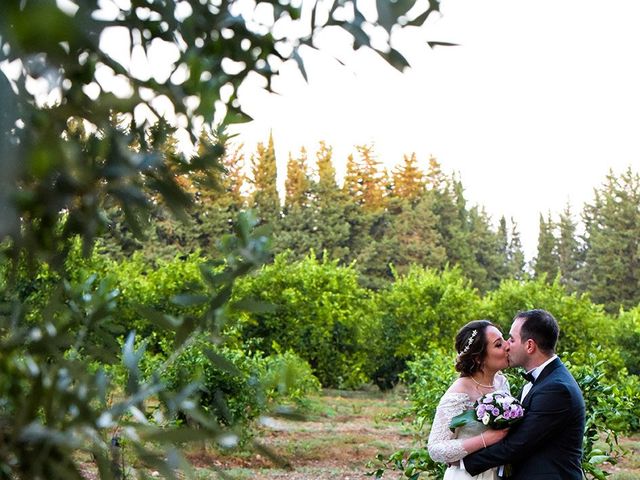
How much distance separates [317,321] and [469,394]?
15152 millimetres

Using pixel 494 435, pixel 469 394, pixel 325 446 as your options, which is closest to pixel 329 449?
pixel 325 446

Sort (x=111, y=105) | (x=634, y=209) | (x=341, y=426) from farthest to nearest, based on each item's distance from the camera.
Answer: (x=634, y=209), (x=341, y=426), (x=111, y=105)

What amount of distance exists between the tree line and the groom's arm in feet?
105

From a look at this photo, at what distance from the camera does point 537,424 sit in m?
3.27

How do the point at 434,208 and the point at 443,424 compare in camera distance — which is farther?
the point at 434,208

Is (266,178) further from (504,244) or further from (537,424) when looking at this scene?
(537,424)

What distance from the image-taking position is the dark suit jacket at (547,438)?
3273 millimetres

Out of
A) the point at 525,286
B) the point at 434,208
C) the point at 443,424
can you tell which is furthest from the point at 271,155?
the point at 443,424

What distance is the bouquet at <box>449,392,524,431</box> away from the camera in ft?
10.9

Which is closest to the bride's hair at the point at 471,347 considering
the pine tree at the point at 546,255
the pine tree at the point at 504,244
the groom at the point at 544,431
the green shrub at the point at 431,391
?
the groom at the point at 544,431

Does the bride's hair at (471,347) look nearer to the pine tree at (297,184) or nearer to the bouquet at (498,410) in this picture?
the bouquet at (498,410)

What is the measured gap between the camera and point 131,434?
2.70 ft

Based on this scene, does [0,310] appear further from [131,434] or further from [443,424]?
[443,424]

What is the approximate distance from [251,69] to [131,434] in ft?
1.78
